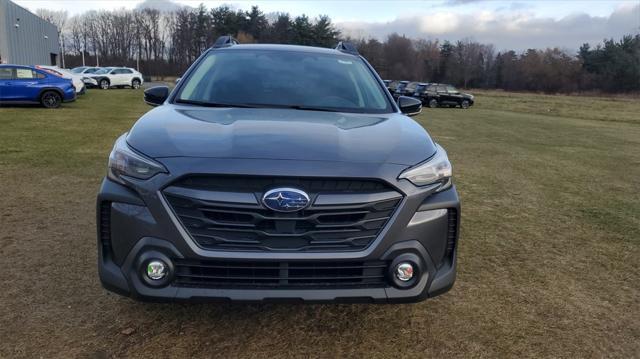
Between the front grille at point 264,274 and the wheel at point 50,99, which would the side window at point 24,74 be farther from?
the front grille at point 264,274

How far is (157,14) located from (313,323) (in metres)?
113

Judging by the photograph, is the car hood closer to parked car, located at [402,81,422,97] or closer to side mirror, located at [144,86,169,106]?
side mirror, located at [144,86,169,106]

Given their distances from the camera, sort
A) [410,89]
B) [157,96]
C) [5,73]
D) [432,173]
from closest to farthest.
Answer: [432,173] → [157,96] → [5,73] → [410,89]

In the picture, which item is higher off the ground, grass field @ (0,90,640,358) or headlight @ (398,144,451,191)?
headlight @ (398,144,451,191)

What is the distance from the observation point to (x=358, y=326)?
3148 millimetres

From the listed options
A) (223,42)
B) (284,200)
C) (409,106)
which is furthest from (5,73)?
(284,200)

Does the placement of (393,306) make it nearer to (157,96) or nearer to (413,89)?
(157,96)

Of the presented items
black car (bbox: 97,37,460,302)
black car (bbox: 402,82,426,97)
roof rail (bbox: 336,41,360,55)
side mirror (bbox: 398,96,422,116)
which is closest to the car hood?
black car (bbox: 97,37,460,302)

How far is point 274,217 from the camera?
249 cm

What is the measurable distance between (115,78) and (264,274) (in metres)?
42.6


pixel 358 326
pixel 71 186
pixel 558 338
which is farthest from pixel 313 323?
pixel 71 186

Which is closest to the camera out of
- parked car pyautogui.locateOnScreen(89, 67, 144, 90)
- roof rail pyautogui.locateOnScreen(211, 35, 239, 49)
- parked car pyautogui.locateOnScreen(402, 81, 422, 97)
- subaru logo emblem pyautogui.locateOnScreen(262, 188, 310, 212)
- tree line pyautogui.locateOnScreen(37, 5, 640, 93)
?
subaru logo emblem pyautogui.locateOnScreen(262, 188, 310, 212)

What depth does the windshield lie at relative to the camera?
368 centimetres

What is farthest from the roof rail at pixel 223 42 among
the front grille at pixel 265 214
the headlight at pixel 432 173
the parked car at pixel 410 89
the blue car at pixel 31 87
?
the parked car at pixel 410 89
